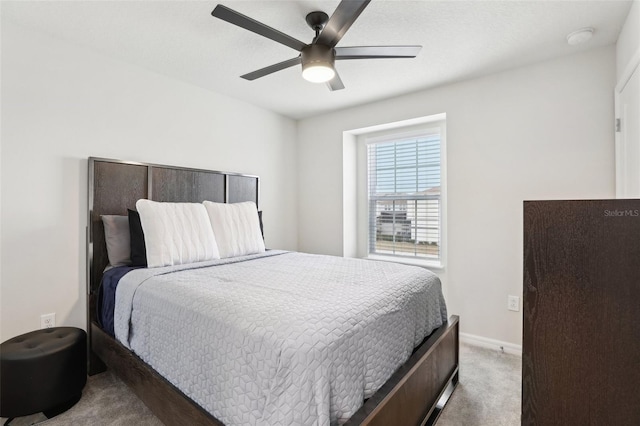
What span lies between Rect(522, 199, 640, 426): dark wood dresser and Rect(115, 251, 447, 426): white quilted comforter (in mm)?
585

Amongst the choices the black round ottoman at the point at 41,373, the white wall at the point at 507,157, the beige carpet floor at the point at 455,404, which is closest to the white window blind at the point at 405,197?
the white wall at the point at 507,157

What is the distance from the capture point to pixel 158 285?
174cm

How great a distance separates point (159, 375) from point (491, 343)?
2.69m

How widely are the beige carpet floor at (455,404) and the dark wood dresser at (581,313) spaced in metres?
0.81

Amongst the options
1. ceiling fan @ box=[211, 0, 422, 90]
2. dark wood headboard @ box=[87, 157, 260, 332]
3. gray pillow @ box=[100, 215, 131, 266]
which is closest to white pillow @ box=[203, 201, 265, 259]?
dark wood headboard @ box=[87, 157, 260, 332]

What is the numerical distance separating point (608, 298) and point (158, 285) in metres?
2.03

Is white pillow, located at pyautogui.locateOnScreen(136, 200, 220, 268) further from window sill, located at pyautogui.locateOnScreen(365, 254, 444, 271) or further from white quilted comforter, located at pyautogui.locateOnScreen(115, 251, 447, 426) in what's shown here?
window sill, located at pyautogui.locateOnScreen(365, 254, 444, 271)

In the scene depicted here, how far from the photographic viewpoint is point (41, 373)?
1657 mm

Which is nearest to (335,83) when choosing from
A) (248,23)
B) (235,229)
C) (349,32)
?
(349,32)

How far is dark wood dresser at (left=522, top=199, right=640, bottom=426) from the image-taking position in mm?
976

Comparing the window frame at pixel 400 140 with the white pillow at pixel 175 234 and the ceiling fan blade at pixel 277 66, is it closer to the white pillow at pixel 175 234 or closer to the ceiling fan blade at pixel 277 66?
the ceiling fan blade at pixel 277 66

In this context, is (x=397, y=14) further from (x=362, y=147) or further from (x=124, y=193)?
(x=124, y=193)

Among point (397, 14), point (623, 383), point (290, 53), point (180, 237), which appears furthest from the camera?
point (290, 53)

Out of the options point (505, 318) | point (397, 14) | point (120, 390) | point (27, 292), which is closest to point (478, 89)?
point (397, 14)
